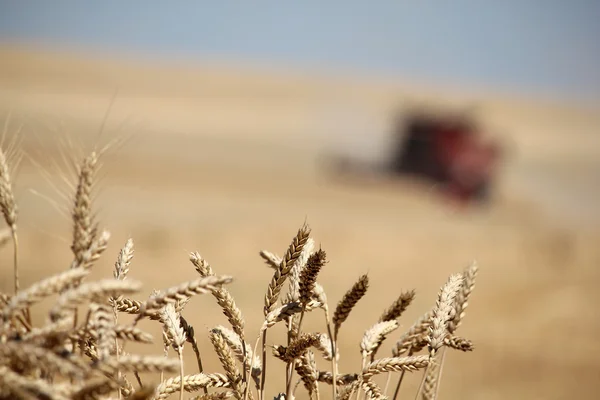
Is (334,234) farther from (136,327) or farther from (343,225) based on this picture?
(136,327)

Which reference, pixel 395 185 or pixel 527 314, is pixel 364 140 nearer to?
pixel 395 185

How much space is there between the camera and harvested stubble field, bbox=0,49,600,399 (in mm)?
6984

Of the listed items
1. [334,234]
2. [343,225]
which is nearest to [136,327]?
[334,234]

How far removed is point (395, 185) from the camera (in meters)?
26.0

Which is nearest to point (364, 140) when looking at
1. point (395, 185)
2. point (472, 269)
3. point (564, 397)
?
point (395, 185)

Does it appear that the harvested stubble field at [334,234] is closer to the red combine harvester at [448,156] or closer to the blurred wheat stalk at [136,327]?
the blurred wheat stalk at [136,327]

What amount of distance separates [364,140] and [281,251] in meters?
34.2

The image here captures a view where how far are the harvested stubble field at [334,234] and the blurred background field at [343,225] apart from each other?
0.13ft

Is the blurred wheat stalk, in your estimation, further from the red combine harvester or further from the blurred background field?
the red combine harvester

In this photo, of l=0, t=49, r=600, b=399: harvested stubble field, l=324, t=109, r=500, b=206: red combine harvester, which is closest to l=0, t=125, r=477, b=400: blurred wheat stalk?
l=0, t=49, r=600, b=399: harvested stubble field

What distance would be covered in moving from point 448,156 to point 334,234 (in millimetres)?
10678

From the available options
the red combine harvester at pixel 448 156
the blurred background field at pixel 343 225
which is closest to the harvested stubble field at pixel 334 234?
the blurred background field at pixel 343 225

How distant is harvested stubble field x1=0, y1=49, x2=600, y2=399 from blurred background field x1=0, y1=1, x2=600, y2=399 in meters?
0.04

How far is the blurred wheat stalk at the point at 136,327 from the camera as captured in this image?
1.17 m
